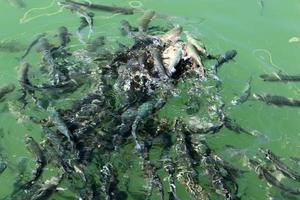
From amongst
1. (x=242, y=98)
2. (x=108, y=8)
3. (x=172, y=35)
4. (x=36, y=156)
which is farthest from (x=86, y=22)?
(x=36, y=156)

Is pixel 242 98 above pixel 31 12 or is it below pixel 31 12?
below

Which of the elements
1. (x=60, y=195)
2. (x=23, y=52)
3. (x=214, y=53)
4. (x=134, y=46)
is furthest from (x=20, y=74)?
(x=214, y=53)

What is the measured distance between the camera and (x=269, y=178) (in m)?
6.66

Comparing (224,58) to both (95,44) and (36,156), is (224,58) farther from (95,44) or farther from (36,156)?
(36,156)

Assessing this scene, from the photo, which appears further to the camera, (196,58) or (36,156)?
(196,58)

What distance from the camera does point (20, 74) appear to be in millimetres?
7691

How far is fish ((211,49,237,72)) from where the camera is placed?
26.4ft

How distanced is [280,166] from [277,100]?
1.31 metres

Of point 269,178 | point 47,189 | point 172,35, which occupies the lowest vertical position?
point 269,178

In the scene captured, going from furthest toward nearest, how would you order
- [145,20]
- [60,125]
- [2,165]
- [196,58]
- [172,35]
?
[145,20], [172,35], [196,58], [60,125], [2,165]

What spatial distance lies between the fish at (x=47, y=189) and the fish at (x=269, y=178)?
2.33 m

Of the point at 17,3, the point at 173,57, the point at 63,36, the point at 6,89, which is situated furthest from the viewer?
the point at 17,3

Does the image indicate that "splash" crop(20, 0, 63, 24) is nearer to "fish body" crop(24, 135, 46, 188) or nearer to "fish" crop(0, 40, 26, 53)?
"fish" crop(0, 40, 26, 53)

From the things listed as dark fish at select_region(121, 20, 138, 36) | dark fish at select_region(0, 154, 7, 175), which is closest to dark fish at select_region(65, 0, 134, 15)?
dark fish at select_region(121, 20, 138, 36)
